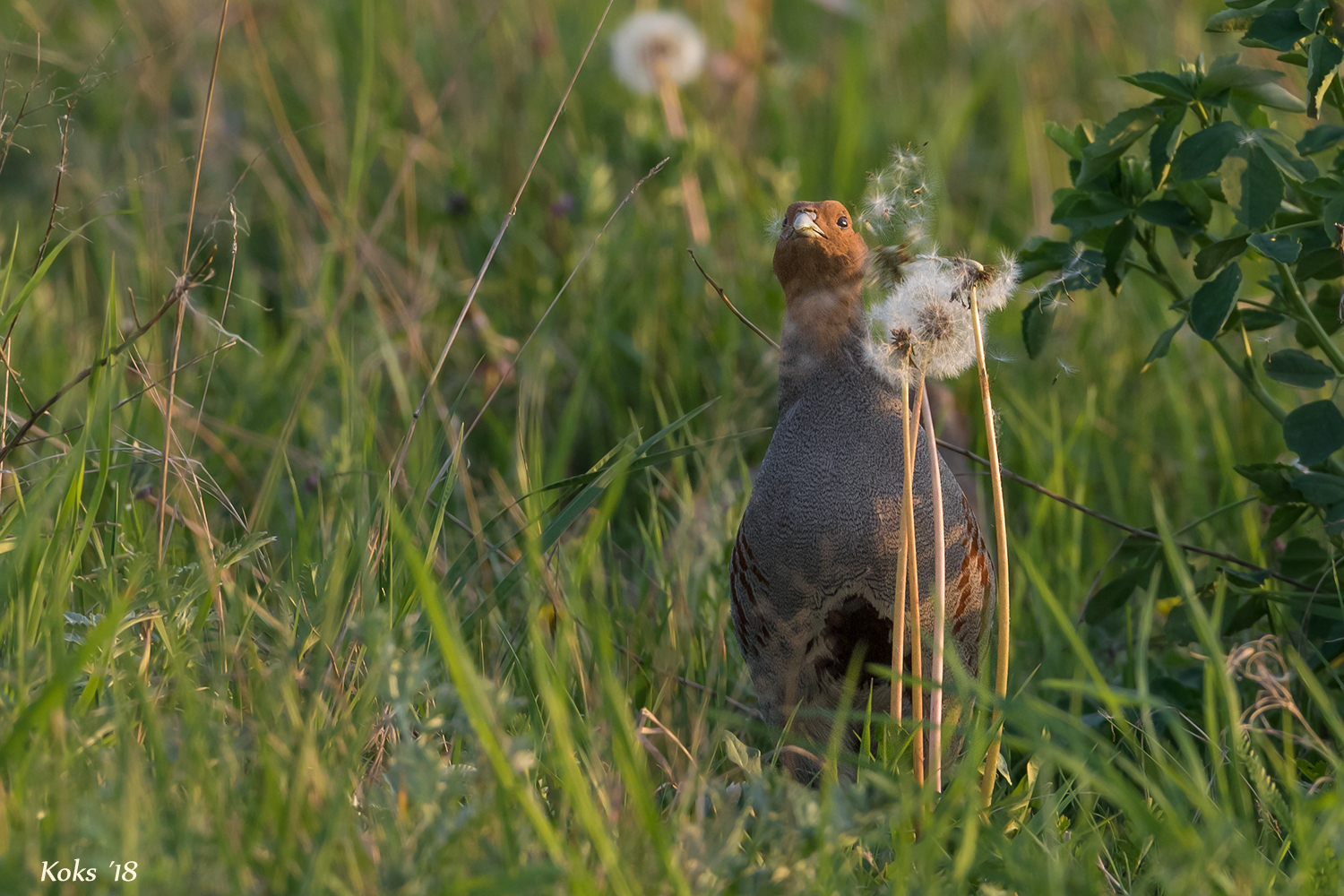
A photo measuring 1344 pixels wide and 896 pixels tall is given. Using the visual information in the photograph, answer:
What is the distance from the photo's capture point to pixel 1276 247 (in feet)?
6.10

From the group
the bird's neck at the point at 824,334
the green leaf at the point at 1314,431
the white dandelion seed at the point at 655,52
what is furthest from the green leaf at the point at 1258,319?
the white dandelion seed at the point at 655,52

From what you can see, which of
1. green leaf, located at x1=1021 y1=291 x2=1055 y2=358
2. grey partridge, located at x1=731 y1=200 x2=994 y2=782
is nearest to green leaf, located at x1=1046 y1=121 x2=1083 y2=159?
green leaf, located at x1=1021 y1=291 x2=1055 y2=358

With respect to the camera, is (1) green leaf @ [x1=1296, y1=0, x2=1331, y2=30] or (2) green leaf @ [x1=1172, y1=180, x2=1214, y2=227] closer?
(1) green leaf @ [x1=1296, y1=0, x2=1331, y2=30]

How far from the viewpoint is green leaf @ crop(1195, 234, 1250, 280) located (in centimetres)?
200

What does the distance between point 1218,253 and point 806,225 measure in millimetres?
725

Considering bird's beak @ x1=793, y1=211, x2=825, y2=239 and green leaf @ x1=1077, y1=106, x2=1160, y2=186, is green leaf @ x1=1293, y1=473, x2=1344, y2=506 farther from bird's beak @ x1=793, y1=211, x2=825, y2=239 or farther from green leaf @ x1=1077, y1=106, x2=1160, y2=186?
bird's beak @ x1=793, y1=211, x2=825, y2=239

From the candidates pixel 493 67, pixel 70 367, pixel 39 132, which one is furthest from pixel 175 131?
pixel 70 367

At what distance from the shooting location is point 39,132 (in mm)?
4871

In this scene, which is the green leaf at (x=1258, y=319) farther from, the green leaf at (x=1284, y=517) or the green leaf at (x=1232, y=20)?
the green leaf at (x=1232, y=20)

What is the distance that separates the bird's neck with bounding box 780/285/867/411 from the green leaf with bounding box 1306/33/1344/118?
76 centimetres

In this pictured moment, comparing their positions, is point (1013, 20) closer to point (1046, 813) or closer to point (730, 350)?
point (730, 350)

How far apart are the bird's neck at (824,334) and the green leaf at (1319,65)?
2.48 feet

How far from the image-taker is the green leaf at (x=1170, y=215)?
2105 mm

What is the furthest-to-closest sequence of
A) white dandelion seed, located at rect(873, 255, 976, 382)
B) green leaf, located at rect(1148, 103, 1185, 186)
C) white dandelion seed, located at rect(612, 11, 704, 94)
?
1. white dandelion seed, located at rect(612, 11, 704, 94)
2. green leaf, located at rect(1148, 103, 1185, 186)
3. white dandelion seed, located at rect(873, 255, 976, 382)
